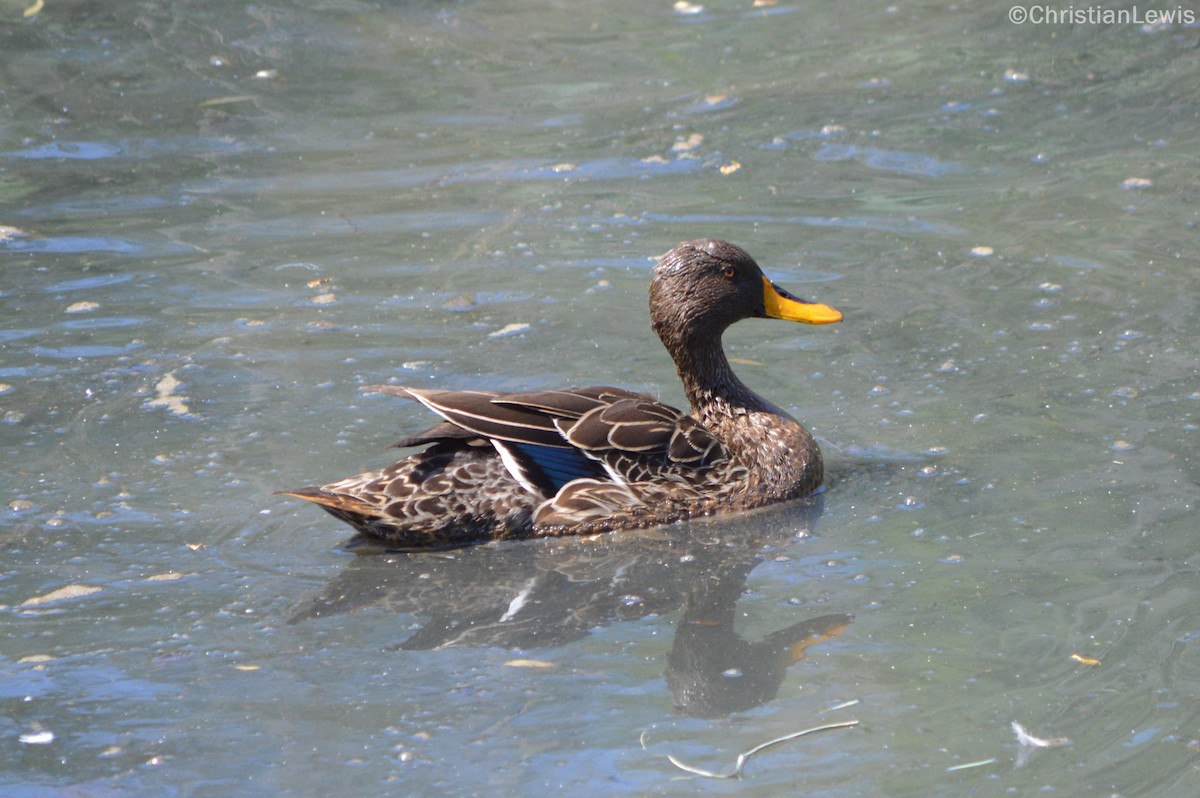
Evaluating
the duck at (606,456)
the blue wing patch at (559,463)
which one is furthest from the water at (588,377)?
the blue wing patch at (559,463)

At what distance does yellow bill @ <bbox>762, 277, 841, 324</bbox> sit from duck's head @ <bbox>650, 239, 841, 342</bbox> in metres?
0.05

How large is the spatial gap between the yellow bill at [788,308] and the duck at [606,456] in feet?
0.20

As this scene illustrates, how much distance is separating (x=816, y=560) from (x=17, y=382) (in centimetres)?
403

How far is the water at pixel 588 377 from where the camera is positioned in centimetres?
457

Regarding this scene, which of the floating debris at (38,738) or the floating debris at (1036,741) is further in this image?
the floating debris at (38,738)

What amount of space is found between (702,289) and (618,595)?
1.64 m

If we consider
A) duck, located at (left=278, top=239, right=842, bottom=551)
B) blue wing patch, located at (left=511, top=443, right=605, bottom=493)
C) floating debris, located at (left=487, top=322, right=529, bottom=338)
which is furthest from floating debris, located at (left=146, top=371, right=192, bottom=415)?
blue wing patch, located at (left=511, top=443, right=605, bottom=493)

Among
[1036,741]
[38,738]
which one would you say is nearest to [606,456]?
[1036,741]

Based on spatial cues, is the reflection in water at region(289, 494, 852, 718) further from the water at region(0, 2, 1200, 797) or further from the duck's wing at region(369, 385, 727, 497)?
the duck's wing at region(369, 385, 727, 497)

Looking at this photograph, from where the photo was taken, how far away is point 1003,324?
780 centimetres

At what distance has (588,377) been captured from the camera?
739 cm

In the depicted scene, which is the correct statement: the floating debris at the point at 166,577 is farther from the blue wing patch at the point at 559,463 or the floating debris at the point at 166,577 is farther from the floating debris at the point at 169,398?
the floating debris at the point at 169,398

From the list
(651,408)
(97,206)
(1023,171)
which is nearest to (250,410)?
(651,408)

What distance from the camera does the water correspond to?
457cm
